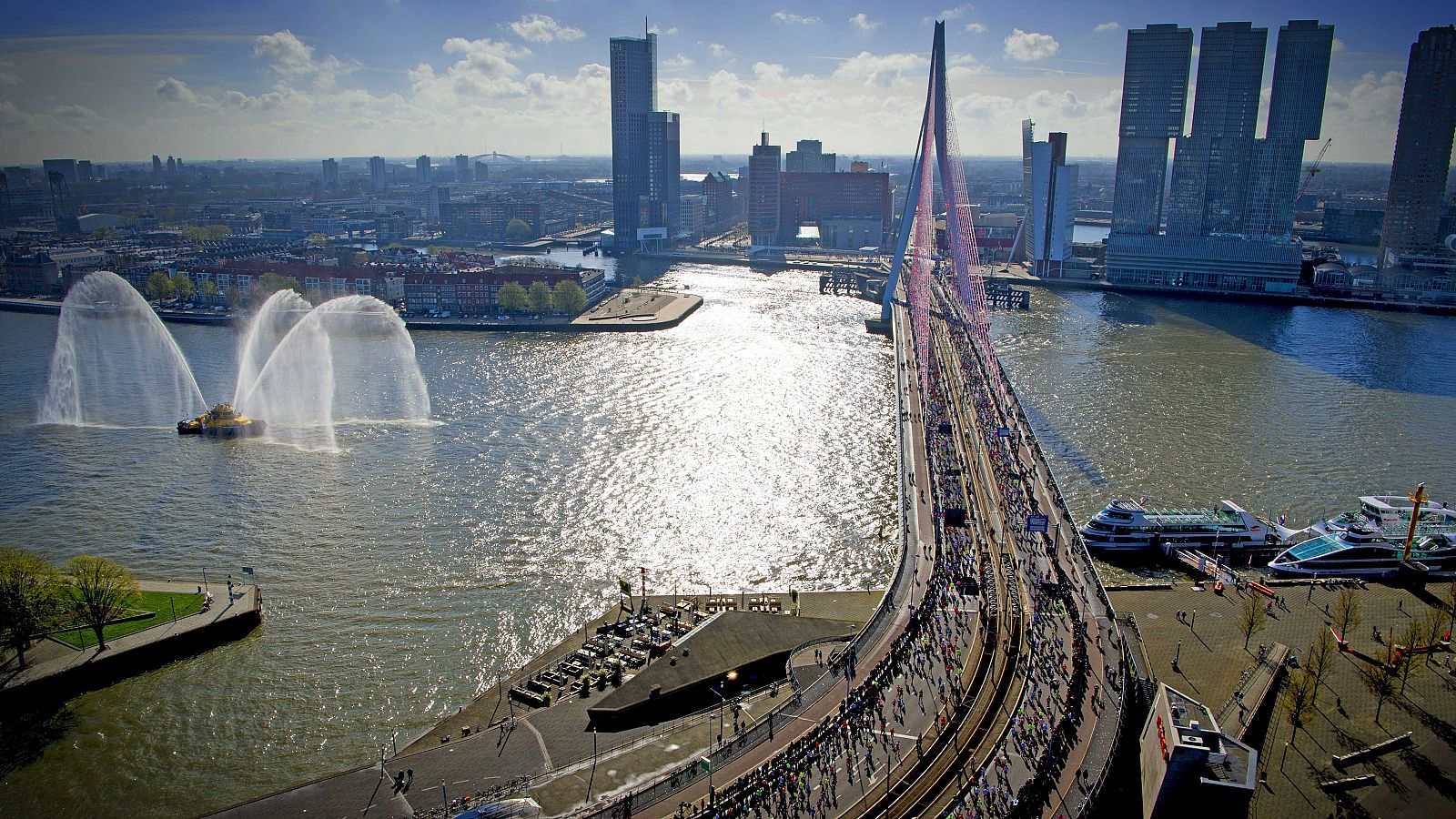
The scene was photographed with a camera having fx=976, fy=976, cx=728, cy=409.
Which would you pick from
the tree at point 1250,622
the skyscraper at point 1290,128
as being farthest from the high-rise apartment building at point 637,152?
the tree at point 1250,622

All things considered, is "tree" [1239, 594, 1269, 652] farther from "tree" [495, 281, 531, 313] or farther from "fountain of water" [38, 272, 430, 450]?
"tree" [495, 281, 531, 313]

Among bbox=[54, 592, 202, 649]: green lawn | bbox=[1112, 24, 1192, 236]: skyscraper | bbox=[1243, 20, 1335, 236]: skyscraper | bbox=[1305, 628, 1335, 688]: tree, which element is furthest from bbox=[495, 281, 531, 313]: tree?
bbox=[1243, 20, 1335, 236]: skyscraper

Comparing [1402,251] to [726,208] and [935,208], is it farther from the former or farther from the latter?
[726,208]

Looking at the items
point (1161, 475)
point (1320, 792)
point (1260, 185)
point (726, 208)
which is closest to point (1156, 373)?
point (1161, 475)

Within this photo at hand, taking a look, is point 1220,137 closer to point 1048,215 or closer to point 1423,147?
point 1423,147

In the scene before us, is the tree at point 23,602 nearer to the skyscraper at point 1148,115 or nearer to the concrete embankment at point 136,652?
the concrete embankment at point 136,652

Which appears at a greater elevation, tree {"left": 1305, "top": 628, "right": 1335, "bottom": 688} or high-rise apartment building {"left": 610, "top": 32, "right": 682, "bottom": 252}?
high-rise apartment building {"left": 610, "top": 32, "right": 682, "bottom": 252}
